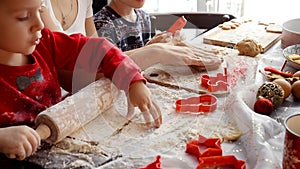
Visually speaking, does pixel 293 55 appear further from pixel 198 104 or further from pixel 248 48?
pixel 198 104

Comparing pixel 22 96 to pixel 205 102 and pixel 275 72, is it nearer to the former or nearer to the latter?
pixel 205 102

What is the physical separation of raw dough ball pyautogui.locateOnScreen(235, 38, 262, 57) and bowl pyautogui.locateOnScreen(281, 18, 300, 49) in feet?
0.37

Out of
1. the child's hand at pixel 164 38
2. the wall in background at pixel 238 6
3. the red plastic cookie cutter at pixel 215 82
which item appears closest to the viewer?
the red plastic cookie cutter at pixel 215 82

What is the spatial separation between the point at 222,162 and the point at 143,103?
0.71 feet

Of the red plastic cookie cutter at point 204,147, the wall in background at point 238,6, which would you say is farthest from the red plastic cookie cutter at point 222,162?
the wall in background at point 238,6

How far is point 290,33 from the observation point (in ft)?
3.88

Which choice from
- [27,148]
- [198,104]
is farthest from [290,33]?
[27,148]

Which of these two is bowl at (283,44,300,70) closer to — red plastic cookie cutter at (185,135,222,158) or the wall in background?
red plastic cookie cutter at (185,135,222,158)

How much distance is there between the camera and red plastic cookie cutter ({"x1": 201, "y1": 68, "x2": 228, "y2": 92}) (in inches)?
37.0

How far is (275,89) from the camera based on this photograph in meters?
0.88

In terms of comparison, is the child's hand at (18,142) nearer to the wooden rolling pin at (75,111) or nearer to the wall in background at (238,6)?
the wooden rolling pin at (75,111)

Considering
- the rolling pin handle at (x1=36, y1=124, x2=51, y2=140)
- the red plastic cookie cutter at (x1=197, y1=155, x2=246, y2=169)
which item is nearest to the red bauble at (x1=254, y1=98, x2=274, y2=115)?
the red plastic cookie cutter at (x1=197, y1=155, x2=246, y2=169)

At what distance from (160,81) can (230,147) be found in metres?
0.30

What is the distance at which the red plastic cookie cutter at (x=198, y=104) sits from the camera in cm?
85
